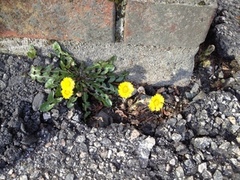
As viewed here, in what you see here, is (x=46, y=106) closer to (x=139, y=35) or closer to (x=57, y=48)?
(x=57, y=48)

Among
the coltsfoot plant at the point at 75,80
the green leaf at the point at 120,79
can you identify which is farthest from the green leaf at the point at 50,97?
the green leaf at the point at 120,79

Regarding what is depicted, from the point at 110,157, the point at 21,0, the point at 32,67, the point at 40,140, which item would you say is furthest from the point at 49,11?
the point at 110,157

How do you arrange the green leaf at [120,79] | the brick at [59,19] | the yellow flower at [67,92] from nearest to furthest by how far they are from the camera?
the brick at [59,19]
the yellow flower at [67,92]
the green leaf at [120,79]

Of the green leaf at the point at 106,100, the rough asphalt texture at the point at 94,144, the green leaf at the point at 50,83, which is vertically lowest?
the rough asphalt texture at the point at 94,144

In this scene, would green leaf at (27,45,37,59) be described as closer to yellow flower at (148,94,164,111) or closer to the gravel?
the gravel

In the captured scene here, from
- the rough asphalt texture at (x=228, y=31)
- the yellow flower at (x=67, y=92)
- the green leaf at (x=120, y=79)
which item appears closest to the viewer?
the yellow flower at (x=67, y=92)

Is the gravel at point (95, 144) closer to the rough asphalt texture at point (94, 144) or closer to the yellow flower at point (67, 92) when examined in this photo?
the rough asphalt texture at point (94, 144)

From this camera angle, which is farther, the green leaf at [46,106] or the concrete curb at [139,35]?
the green leaf at [46,106]

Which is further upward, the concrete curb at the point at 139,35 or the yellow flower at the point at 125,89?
the concrete curb at the point at 139,35
